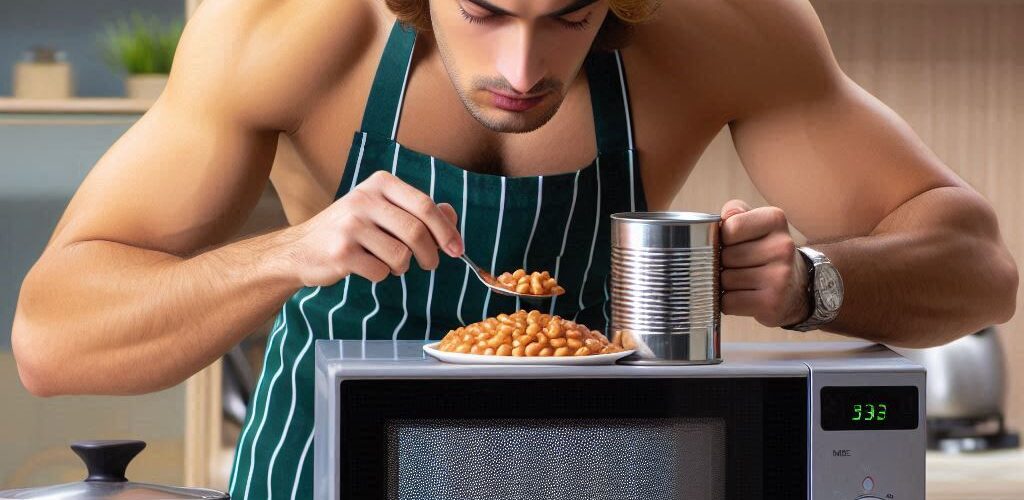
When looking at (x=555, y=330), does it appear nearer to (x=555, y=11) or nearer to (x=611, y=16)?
(x=555, y=11)

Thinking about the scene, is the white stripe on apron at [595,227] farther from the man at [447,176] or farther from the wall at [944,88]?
the wall at [944,88]

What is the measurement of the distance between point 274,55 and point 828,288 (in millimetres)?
484

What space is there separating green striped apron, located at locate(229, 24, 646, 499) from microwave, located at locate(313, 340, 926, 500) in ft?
1.05

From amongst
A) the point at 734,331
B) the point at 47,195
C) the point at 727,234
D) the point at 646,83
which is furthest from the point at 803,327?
the point at 47,195

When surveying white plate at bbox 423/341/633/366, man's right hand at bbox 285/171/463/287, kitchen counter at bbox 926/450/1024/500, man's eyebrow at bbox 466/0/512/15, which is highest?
man's eyebrow at bbox 466/0/512/15

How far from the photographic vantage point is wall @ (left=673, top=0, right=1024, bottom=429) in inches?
83.9

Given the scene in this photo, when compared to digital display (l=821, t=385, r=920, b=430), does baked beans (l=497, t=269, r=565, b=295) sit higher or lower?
higher

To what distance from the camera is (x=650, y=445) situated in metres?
0.76

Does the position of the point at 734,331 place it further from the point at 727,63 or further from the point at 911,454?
the point at 911,454

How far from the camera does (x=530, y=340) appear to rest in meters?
0.75

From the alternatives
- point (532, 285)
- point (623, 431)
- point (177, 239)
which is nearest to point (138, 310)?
point (177, 239)

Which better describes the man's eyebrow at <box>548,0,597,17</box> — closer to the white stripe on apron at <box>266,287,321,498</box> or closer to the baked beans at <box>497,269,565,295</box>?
the baked beans at <box>497,269,565,295</box>

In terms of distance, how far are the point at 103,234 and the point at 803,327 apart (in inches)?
21.7

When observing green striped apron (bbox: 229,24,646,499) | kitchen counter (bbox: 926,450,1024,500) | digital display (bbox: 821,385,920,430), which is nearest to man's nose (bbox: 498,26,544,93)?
green striped apron (bbox: 229,24,646,499)
